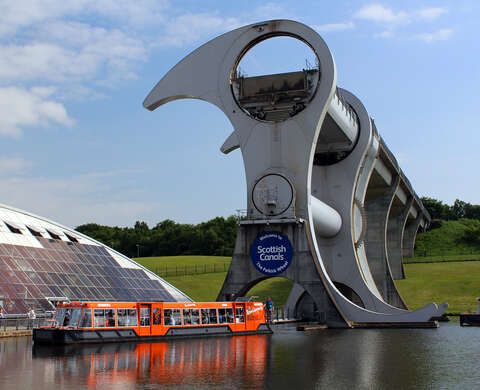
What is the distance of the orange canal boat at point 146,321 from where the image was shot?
3162cm

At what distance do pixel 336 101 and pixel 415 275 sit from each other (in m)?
39.6

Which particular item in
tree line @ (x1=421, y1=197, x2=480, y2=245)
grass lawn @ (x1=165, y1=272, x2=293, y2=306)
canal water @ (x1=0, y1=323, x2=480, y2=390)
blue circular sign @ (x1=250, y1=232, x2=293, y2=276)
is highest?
tree line @ (x1=421, y1=197, x2=480, y2=245)

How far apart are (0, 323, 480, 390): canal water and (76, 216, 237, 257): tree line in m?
107

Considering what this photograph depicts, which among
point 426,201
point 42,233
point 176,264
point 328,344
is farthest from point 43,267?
point 426,201

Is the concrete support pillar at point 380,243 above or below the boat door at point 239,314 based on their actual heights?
above

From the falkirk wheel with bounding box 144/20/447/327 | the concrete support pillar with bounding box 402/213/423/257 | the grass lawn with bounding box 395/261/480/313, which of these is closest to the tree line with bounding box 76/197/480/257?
the concrete support pillar with bounding box 402/213/423/257

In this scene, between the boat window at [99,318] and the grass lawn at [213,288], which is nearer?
the boat window at [99,318]

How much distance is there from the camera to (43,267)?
137 ft

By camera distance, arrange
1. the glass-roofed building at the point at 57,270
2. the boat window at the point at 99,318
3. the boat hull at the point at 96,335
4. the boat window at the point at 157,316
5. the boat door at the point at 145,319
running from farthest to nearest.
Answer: the glass-roofed building at the point at 57,270
the boat window at the point at 157,316
the boat door at the point at 145,319
the boat window at the point at 99,318
the boat hull at the point at 96,335

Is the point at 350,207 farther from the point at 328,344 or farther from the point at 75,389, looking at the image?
the point at 75,389

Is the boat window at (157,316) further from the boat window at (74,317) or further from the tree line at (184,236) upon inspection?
the tree line at (184,236)

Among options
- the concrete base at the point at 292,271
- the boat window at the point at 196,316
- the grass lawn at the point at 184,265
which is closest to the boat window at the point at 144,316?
the boat window at the point at 196,316

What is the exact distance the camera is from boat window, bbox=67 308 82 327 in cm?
3200

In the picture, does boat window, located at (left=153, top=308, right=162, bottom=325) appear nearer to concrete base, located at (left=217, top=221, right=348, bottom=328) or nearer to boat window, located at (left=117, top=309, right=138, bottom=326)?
boat window, located at (left=117, top=309, right=138, bottom=326)
